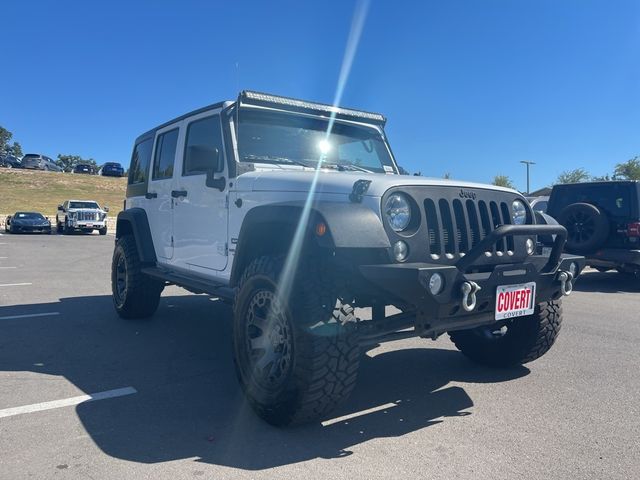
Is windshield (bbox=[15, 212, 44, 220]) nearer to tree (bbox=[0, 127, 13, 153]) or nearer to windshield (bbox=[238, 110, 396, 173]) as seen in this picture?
windshield (bbox=[238, 110, 396, 173])

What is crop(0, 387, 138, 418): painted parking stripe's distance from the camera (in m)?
3.44

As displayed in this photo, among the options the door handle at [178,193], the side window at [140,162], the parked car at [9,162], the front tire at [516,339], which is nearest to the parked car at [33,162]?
the parked car at [9,162]

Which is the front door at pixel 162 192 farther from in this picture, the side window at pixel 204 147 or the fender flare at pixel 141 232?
the side window at pixel 204 147

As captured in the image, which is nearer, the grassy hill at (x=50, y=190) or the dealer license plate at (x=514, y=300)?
the dealer license plate at (x=514, y=300)

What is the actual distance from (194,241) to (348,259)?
228cm

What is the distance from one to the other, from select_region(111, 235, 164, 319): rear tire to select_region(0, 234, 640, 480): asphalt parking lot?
0.82 feet

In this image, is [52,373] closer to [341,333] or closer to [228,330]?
[228,330]

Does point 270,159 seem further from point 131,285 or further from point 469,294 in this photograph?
point 131,285

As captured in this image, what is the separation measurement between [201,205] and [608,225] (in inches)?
306

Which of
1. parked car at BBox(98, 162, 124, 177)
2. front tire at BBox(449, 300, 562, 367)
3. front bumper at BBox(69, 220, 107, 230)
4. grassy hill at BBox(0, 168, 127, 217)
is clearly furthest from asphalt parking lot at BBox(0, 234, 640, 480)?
parked car at BBox(98, 162, 124, 177)

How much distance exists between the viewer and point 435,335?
127 inches

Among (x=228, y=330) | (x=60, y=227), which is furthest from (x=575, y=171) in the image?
(x=228, y=330)

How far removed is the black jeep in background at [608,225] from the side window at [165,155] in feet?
23.2

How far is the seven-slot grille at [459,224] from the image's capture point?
326 cm
